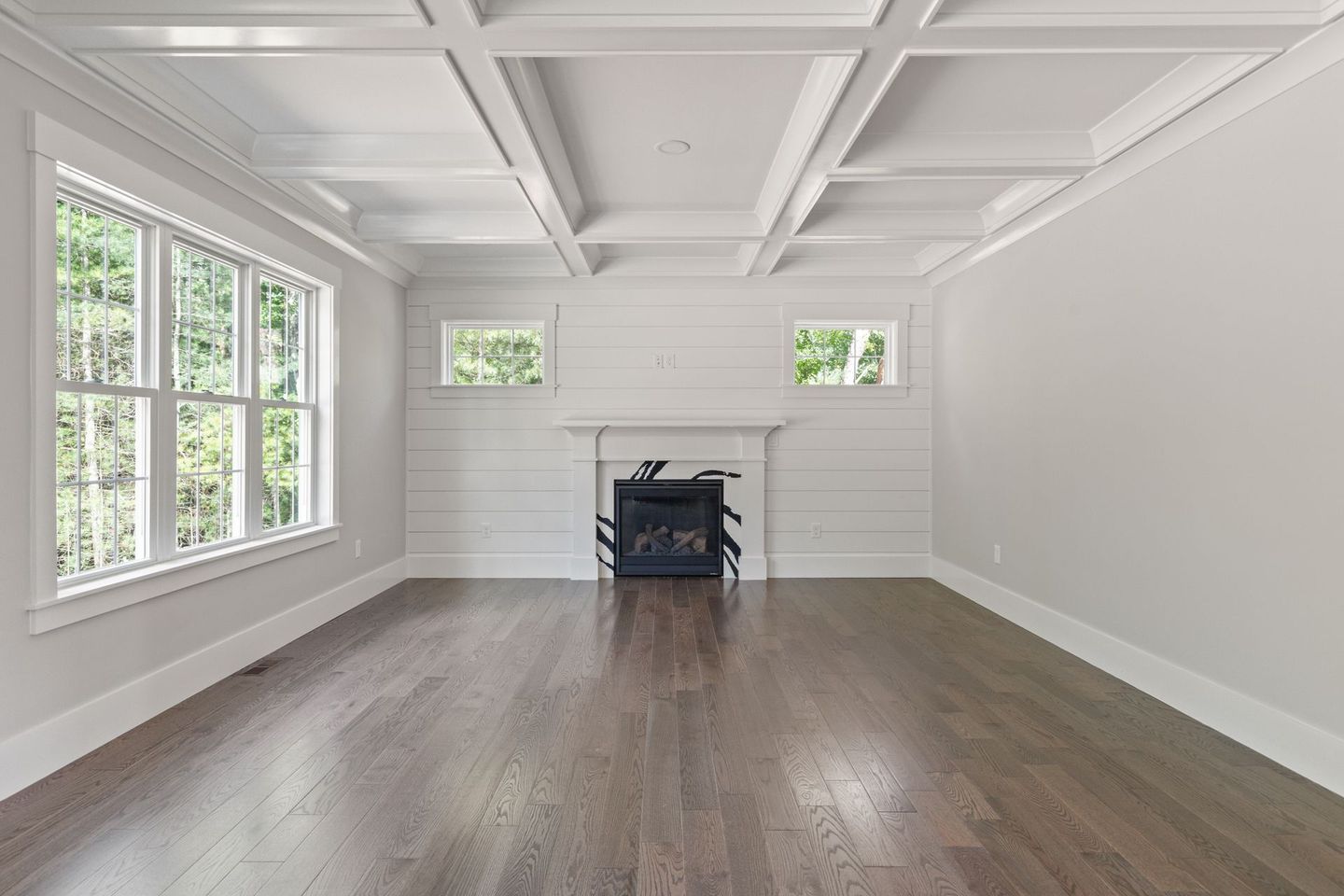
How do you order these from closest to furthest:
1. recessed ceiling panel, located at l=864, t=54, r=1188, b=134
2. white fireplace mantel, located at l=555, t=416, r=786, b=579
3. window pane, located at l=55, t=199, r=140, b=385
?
window pane, located at l=55, t=199, r=140, b=385
recessed ceiling panel, located at l=864, t=54, r=1188, b=134
white fireplace mantel, located at l=555, t=416, r=786, b=579

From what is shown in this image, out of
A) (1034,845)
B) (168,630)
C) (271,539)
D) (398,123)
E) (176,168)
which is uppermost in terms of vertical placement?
(398,123)

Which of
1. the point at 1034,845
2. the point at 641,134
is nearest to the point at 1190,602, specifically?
the point at 1034,845

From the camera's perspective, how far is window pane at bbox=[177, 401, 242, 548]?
3.45 meters

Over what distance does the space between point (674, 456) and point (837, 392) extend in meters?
1.48

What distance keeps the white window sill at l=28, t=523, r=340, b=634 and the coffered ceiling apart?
1887mm

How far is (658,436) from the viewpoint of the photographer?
6.15 meters

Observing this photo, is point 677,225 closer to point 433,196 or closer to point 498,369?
point 433,196

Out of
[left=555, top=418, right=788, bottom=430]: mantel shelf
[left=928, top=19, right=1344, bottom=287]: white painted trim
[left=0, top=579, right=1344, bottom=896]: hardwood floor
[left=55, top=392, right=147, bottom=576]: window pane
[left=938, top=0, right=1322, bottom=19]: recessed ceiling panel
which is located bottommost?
[left=0, top=579, right=1344, bottom=896]: hardwood floor

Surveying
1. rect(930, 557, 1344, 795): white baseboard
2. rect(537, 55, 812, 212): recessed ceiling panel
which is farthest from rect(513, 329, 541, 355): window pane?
rect(930, 557, 1344, 795): white baseboard

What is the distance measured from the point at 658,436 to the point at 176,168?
3.75 m

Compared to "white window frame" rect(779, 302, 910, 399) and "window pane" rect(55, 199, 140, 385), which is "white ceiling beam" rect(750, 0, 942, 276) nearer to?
"white window frame" rect(779, 302, 910, 399)

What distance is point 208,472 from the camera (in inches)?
143

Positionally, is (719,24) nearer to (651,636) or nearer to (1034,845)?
(1034,845)

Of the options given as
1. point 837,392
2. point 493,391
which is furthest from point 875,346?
point 493,391
